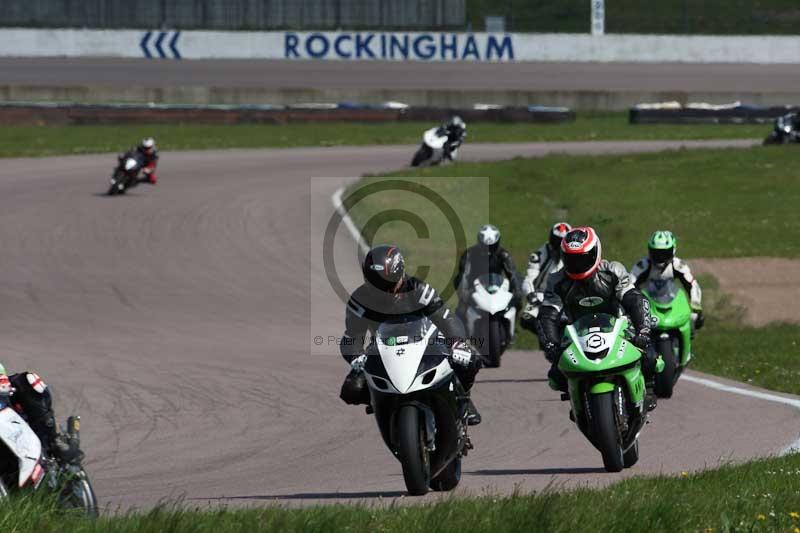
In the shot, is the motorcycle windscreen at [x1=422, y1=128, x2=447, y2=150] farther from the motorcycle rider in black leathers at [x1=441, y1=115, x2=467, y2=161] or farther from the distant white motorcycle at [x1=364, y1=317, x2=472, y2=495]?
the distant white motorcycle at [x1=364, y1=317, x2=472, y2=495]

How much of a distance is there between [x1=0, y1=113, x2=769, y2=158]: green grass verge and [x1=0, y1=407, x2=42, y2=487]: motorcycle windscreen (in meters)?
30.0

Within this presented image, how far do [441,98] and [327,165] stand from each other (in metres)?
10.2

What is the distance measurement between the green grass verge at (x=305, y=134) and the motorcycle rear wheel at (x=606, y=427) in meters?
29.0

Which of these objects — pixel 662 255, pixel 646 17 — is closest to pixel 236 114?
pixel 646 17

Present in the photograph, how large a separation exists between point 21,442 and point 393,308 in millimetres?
2622

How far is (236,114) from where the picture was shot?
44.2 meters

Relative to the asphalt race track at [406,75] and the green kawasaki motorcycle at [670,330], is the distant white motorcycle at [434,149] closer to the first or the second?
the asphalt race track at [406,75]

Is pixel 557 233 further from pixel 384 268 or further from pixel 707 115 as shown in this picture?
pixel 707 115

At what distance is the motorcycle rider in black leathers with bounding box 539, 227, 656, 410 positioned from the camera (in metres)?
10.1

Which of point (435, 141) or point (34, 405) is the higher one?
point (34, 405)

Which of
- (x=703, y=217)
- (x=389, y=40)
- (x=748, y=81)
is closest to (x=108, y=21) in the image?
(x=389, y=40)

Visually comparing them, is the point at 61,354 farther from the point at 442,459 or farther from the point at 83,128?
the point at 83,128

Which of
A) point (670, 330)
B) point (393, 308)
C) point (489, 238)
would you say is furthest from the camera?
point (489, 238)

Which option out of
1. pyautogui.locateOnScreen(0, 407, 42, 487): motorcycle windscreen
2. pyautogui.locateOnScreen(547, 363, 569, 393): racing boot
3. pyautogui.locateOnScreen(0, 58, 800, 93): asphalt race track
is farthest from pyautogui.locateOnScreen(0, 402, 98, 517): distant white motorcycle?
pyautogui.locateOnScreen(0, 58, 800, 93): asphalt race track
